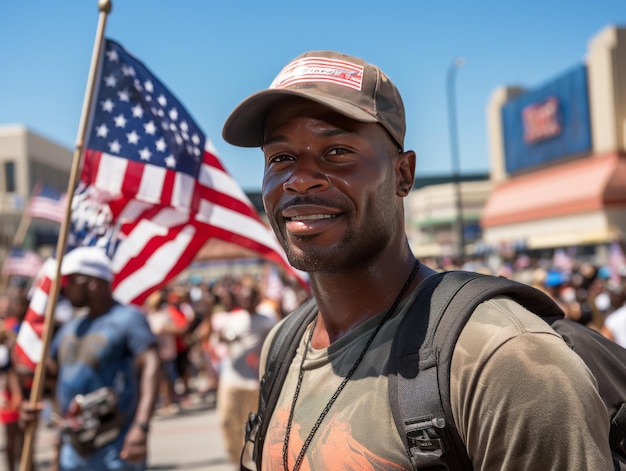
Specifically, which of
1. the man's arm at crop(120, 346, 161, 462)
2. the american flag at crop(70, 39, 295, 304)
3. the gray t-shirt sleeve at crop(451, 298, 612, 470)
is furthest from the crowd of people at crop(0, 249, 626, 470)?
the gray t-shirt sleeve at crop(451, 298, 612, 470)

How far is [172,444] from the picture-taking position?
30.5ft

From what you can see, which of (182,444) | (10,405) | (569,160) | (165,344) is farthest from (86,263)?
(569,160)

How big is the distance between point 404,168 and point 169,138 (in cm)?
307

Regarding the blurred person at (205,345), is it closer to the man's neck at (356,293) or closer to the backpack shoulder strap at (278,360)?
the backpack shoulder strap at (278,360)

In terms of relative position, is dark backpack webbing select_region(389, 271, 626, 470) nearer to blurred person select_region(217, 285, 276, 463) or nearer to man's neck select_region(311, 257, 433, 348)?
man's neck select_region(311, 257, 433, 348)

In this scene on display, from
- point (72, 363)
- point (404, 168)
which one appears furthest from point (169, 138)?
point (404, 168)

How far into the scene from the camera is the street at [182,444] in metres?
8.23

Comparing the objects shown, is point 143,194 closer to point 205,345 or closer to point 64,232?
point 64,232

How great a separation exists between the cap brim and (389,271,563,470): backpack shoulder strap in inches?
17.2

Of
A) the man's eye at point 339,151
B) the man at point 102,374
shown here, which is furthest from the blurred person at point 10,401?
the man's eye at point 339,151

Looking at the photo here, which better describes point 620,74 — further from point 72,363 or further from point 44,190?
point 72,363

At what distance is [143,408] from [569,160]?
37.6 metres

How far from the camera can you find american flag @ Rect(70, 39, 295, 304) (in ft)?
15.1

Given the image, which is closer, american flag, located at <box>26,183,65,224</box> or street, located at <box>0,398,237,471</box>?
street, located at <box>0,398,237,471</box>
